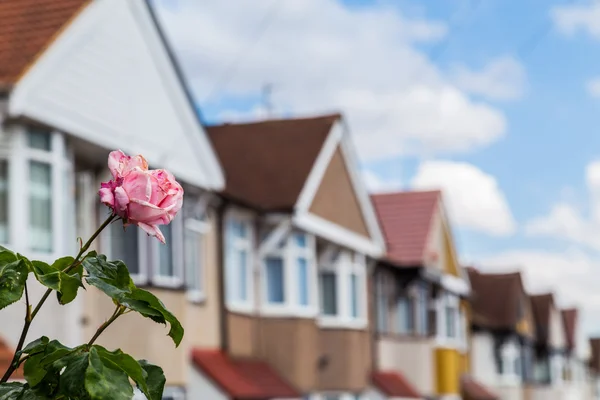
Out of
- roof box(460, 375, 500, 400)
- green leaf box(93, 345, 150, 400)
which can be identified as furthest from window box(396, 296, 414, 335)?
green leaf box(93, 345, 150, 400)

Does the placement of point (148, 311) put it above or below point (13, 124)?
below

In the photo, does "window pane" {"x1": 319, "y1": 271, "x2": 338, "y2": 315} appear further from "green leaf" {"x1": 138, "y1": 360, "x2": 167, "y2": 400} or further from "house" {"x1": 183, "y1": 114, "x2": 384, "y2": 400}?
"green leaf" {"x1": 138, "y1": 360, "x2": 167, "y2": 400}

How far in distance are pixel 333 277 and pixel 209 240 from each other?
6.16 metres

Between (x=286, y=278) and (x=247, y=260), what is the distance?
84 cm

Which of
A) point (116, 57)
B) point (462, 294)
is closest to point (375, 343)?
point (462, 294)

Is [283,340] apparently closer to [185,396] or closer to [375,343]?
[185,396]

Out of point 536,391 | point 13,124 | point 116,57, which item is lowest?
point 536,391

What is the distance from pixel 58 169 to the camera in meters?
13.9

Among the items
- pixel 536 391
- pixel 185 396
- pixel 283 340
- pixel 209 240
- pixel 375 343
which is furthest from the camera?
pixel 536 391

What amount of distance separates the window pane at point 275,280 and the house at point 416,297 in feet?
22.0

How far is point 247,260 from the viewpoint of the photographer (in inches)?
909

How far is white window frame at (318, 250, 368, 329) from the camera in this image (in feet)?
85.8

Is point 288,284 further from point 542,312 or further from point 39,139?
point 542,312

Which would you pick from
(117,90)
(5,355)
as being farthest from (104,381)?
(117,90)
